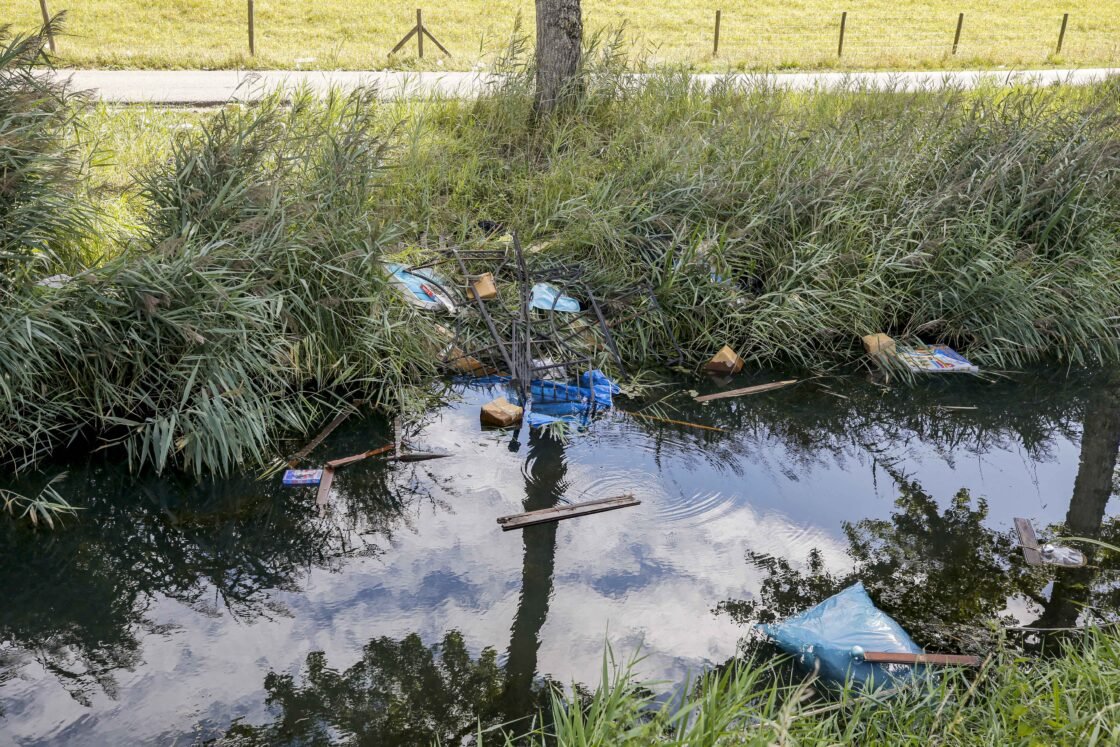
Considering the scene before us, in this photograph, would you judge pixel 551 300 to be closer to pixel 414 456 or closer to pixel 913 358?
pixel 414 456

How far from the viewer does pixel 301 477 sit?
4.12 m

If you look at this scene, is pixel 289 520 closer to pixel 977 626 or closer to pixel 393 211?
pixel 393 211

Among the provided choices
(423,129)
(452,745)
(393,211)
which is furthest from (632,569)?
(423,129)

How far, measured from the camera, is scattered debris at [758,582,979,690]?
9.77 feet

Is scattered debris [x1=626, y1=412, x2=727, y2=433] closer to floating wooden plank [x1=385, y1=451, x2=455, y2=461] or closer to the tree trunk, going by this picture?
floating wooden plank [x1=385, y1=451, x2=455, y2=461]

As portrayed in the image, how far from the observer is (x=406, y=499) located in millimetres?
4047

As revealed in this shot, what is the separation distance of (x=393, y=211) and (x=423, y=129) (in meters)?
1.44

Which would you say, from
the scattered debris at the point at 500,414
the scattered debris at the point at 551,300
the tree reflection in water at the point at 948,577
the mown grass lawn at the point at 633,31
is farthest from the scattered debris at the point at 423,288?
the mown grass lawn at the point at 633,31

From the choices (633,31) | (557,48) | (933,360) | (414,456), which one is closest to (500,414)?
(414,456)

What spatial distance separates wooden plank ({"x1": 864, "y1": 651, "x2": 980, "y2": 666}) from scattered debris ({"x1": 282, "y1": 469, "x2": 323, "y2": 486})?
2.46m

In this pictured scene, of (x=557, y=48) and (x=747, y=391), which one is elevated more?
(x=557, y=48)

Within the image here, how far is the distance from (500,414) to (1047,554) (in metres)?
2.54

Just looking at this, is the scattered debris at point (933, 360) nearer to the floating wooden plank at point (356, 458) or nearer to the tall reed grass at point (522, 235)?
the tall reed grass at point (522, 235)

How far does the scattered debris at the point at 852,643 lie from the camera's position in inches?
117
